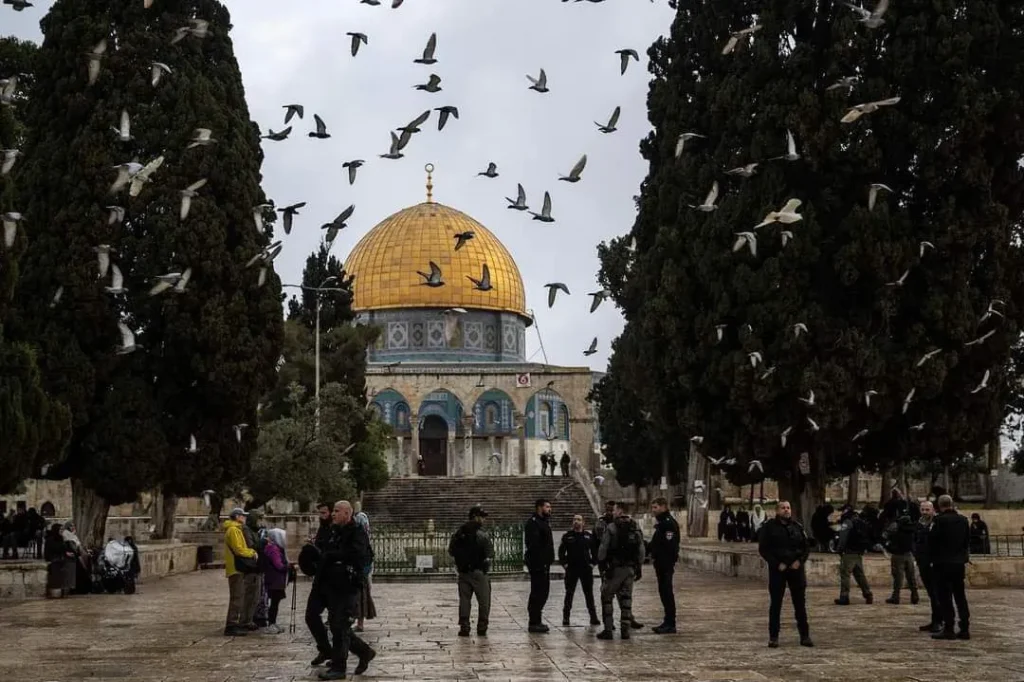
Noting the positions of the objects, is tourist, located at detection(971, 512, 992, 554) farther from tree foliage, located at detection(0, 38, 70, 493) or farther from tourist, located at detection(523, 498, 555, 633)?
tree foliage, located at detection(0, 38, 70, 493)

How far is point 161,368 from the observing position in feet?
71.0

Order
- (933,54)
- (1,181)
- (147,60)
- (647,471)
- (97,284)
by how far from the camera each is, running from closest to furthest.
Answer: (1,181) < (933,54) < (97,284) < (147,60) < (647,471)

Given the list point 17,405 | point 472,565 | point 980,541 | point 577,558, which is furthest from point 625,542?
point 980,541

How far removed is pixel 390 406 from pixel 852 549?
1501 inches

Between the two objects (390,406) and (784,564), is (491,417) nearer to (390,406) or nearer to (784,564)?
(390,406)

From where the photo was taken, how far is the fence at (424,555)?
77.4ft

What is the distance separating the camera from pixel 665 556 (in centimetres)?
1273

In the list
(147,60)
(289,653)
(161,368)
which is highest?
(147,60)

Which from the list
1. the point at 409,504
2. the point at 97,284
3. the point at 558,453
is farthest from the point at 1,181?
the point at 558,453

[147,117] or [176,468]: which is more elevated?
[147,117]

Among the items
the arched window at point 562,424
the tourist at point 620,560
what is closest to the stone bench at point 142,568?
the tourist at point 620,560

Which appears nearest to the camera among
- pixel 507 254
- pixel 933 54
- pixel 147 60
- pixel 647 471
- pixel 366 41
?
pixel 366 41

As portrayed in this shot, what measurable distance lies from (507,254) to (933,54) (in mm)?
39331

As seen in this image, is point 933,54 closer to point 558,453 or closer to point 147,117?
point 147,117
